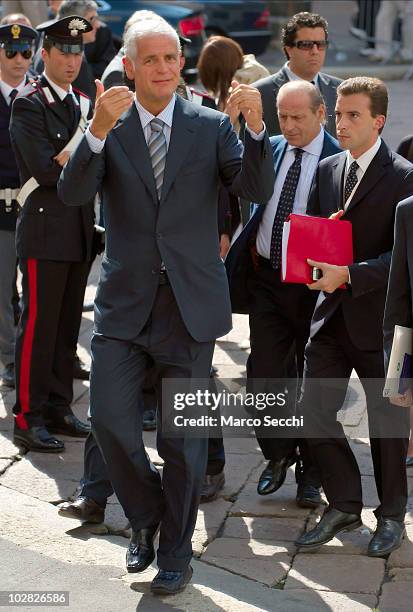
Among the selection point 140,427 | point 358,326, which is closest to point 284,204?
point 358,326

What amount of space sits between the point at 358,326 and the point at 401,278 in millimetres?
699

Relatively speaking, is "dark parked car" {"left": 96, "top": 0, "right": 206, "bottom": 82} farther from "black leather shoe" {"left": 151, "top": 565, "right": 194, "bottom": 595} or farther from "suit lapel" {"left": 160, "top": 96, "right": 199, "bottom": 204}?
"black leather shoe" {"left": 151, "top": 565, "right": 194, "bottom": 595}

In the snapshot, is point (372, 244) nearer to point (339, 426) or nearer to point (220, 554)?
point (339, 426)

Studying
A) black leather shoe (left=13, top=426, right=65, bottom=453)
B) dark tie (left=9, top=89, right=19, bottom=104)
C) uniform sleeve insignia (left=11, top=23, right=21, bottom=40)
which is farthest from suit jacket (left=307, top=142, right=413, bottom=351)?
uniform sleeve insignia (left=11, top=23, right=21, bottom=40)

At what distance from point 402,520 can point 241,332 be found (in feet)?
10.9

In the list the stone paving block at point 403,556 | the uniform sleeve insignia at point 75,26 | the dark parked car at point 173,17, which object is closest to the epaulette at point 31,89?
the uniform sleeve insignia at point 75,26

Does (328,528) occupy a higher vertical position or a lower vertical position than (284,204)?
lower

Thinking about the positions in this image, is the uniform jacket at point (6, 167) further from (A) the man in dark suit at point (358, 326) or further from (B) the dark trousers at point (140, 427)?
(B) the dark trousers at point (140, 427)

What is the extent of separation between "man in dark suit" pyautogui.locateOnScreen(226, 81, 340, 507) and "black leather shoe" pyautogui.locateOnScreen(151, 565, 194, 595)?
1.10 metres

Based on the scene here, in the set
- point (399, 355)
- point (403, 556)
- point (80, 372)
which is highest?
point (399, 355)

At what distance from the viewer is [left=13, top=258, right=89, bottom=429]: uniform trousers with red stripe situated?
21.1 feet

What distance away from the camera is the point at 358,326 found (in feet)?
17.0

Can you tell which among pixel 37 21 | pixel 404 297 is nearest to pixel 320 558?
pixel 404 297

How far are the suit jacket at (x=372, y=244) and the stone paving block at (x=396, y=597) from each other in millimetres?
940
